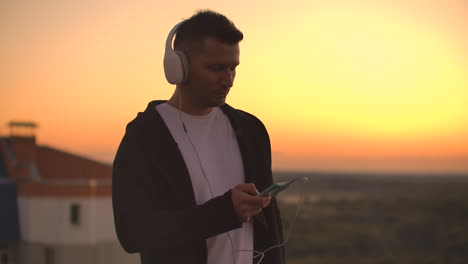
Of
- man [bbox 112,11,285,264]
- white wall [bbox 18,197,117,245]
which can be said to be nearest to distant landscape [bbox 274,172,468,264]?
white wall [bbox 18,197,117,245]

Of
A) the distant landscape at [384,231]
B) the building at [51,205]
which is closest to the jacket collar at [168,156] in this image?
the building at [51,205]

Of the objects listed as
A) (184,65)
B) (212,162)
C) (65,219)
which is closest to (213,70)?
(184,65)

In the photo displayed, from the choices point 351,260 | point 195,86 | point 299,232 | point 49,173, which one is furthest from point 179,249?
point 299,232

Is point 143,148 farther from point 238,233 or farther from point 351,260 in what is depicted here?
point 351,260

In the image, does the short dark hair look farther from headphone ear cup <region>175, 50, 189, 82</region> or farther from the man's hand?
the man's hand

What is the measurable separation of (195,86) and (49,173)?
15605 mm

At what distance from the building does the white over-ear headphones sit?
13.4 meters

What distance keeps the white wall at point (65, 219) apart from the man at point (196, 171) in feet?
46.1

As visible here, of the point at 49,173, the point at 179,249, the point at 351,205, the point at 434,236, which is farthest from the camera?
the point at 351,205

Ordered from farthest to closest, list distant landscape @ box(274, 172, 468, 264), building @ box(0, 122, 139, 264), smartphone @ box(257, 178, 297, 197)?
distant landscape @ box(274, 172, 468, 264) → building @ box(0, 122, 139, 264) → smartphone @ box(257, 178, 297, 197)

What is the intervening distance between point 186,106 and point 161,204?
0.81ft

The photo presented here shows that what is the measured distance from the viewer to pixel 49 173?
1603 centimetres

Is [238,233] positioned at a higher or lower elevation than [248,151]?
lower

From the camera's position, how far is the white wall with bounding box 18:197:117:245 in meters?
15.2
